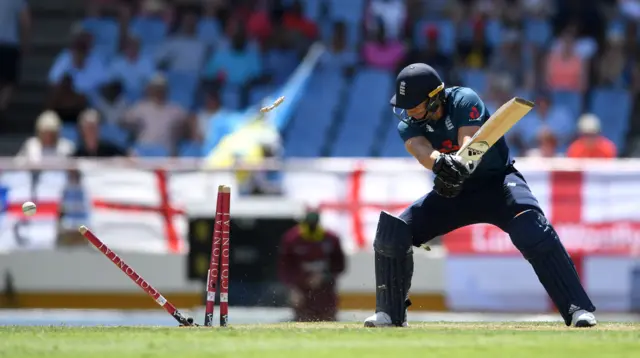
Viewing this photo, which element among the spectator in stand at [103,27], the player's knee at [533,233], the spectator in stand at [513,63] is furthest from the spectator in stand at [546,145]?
the player's knee at [533,233]

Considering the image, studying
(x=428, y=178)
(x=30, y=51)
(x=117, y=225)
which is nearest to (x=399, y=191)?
(x=428, y=178)

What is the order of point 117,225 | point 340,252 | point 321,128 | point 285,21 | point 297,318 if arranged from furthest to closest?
point 285,21, point 321,128, point 117,225, point 340,252, point 297,318

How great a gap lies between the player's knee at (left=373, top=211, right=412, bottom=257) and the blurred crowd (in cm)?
845

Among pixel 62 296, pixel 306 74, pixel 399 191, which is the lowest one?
pixel 62 296

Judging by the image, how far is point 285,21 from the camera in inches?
834

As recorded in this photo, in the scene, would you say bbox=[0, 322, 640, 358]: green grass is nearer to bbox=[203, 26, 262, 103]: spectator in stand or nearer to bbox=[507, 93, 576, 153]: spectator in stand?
bbox=[507, 93, 576, 153]: spectator in stand

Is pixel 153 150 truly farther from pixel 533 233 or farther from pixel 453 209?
pixel 533 233

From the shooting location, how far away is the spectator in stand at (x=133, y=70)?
66.4 ft

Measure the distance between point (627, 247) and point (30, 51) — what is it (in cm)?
1059

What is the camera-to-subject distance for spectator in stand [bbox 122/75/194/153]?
19.1 meters

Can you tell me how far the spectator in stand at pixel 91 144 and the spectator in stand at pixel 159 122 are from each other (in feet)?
3.82

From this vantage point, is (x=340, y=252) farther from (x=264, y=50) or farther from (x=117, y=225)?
(x=264, y=50)

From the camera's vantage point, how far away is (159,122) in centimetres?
1914

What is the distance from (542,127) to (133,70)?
5.99 m
